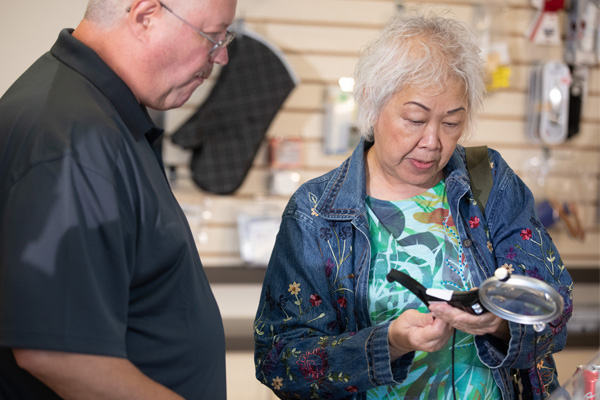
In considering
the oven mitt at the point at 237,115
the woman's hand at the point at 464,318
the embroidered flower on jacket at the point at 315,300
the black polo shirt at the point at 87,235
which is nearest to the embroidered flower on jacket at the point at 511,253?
the woman's hand at the point at 464,318

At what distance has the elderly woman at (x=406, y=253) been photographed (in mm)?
1520

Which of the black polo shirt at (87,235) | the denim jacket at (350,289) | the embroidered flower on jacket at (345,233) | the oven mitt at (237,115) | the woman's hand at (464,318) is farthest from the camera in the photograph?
the oven mitt at (237,115)

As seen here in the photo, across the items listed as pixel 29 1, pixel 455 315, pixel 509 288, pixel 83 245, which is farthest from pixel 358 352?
pixel 29 1

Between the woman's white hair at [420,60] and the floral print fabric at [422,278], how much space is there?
0.25 m

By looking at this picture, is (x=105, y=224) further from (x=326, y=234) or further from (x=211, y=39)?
(x=326, y=234)

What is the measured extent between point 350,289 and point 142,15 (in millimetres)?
774

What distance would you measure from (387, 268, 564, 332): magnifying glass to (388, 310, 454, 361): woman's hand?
5 cm

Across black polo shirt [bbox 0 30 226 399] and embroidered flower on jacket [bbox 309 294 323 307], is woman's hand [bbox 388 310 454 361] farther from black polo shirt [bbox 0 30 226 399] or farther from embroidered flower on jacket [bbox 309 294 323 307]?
black polo shirt [bbox 0 30 226 399]

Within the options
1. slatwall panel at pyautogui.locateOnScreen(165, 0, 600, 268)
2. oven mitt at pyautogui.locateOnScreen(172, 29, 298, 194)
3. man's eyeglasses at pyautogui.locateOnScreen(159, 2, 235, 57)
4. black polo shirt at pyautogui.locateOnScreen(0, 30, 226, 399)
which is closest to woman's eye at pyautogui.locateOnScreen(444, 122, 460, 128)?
man's eyeglasses at pyautogui.locateOnScreen(159, 2, 235, 57)

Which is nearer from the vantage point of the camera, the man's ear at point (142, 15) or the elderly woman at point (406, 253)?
the man's ear at point (142, 15)

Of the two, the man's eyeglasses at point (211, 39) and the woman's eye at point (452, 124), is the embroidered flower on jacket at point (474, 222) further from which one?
the man's eyeglasses at point (211, 39)

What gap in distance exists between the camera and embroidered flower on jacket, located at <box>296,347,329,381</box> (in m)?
1.50

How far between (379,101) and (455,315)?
0.57 meters

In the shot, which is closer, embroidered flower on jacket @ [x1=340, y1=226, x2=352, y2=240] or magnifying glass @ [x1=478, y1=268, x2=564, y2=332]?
magnifying glass @ [x1=478, y1=268, x2=564, y2=332]
